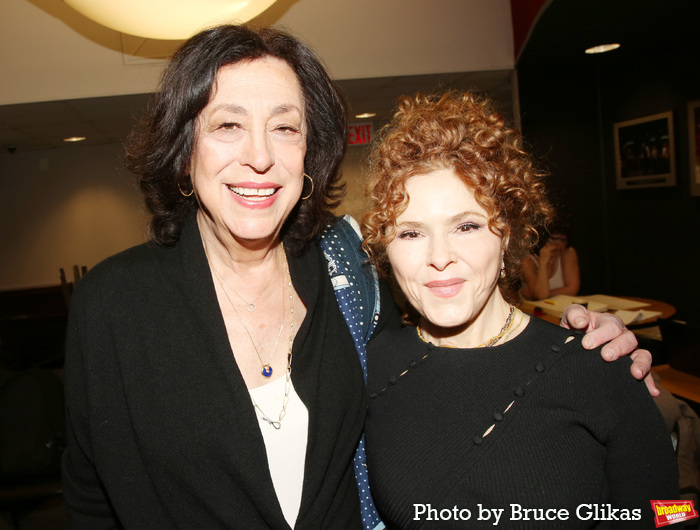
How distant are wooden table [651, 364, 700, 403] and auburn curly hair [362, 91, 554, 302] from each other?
1884 millimetres

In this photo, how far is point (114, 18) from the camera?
2.36m

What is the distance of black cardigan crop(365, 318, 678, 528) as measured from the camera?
1.12 m

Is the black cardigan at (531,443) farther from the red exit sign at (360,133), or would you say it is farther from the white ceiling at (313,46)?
the red exit sign at (360,133)

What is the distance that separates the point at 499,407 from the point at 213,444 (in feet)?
2.34

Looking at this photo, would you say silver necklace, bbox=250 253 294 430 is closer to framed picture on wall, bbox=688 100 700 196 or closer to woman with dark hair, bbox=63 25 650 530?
woman with dark hair, bbox=63 25 650 530

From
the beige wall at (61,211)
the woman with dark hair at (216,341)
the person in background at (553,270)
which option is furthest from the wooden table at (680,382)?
the beige wall at (61,211)

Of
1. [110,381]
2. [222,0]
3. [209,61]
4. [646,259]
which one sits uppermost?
[222,0]

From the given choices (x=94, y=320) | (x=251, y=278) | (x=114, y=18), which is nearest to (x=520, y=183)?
(x=251, y=278)

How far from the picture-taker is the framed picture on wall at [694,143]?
4.23 metres

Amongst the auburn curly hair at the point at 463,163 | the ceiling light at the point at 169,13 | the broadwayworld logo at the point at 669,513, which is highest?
the ceiling light at the point at 169,13

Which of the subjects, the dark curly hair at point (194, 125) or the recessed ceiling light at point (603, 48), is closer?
the dark curly hair at point (194, 125)

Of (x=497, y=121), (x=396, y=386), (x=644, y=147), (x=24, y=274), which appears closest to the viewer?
(x=497, y=121)

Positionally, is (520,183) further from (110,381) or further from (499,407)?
(110,381)

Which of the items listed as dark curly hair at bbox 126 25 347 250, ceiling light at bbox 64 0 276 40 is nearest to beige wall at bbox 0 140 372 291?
ceiling light at bbox 64 0 276 40
